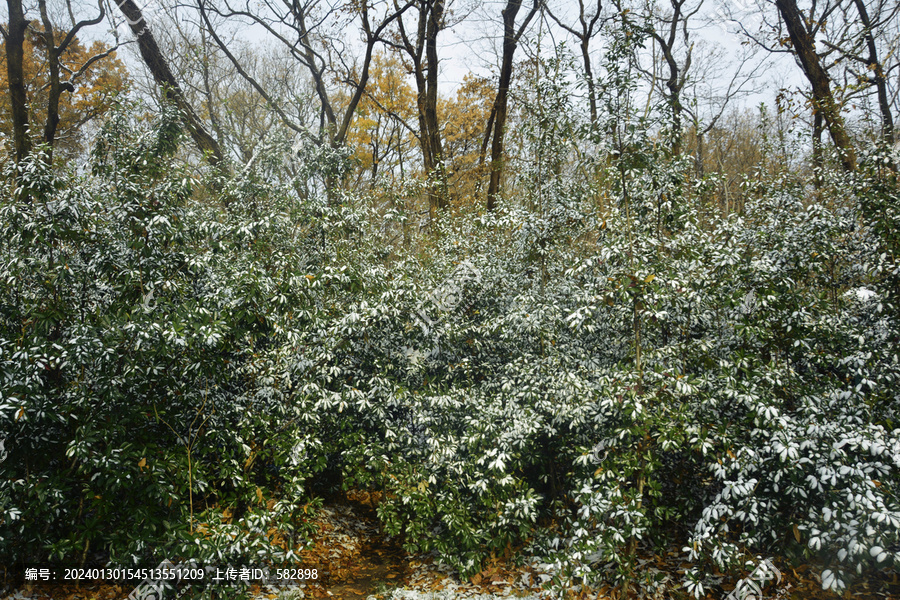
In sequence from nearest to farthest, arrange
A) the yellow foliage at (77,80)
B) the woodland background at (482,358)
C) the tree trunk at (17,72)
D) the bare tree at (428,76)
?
1. the woodland background at (482,358)
2. the tree trunk at (17,72)
3. the bare tree at (428,76)
4. the yellow foliage at (77,80)

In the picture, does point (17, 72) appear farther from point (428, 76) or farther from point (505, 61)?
point (505, 61)

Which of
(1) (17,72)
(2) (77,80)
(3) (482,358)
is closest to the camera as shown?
(3) (482,358)

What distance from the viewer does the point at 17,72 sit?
8.06 m

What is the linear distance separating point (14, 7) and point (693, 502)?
38.3 ft

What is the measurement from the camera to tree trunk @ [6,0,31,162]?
7781mm

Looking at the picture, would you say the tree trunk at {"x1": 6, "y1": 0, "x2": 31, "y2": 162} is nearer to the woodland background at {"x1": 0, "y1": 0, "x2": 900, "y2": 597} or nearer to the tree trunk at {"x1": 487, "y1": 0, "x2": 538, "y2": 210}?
the woodland background at {"x1": 0, "y1": 0, "x2": 900, "y2": 597}

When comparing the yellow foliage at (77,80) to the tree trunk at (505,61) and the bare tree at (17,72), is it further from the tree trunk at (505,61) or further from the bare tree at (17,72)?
the tree trunk at (505,61)

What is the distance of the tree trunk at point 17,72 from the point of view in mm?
7781

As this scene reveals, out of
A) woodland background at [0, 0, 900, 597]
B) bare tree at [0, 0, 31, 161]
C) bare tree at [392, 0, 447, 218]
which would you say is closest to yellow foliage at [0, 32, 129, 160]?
bare tree at [0, 0, 31, 161]

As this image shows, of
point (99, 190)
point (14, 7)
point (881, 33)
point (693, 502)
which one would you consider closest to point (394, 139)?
point (14, 7)

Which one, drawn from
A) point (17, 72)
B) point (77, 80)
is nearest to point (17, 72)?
point (17, 72)

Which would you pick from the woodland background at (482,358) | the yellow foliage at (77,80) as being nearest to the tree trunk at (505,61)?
the woodland background at (482,358)

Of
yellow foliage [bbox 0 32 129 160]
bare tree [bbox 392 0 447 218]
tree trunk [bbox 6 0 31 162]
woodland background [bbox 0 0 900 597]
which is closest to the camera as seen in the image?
woodland background [bbox 0 0 900 597]

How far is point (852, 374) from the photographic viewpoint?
3.47m
